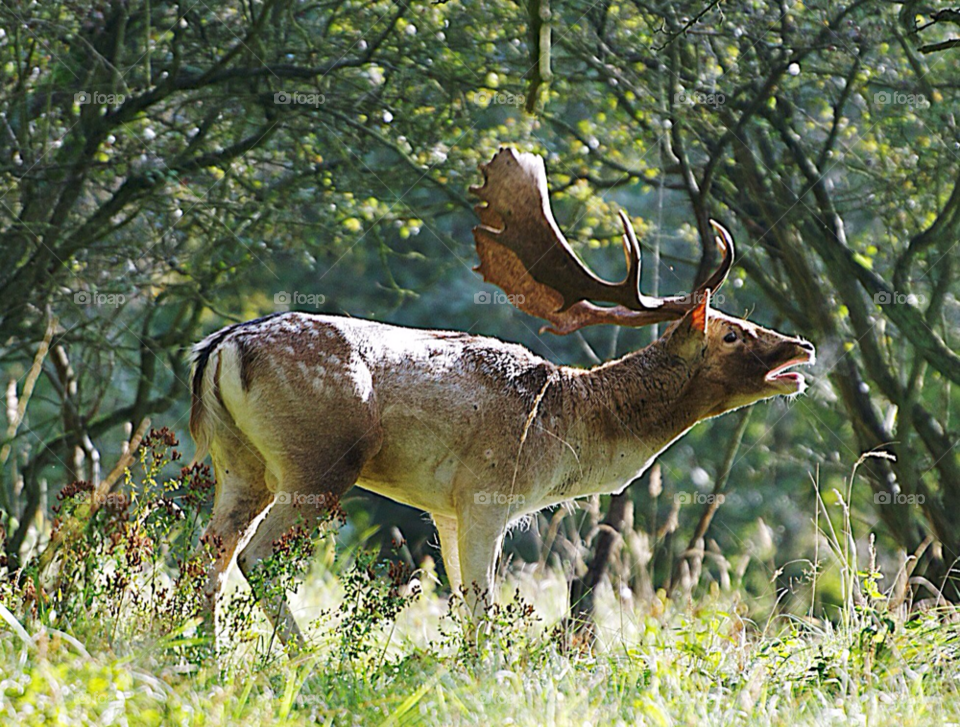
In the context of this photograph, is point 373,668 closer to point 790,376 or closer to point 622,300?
point 622,300

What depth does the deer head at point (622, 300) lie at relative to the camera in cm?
625

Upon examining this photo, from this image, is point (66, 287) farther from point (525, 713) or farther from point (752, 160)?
point (525, 713)

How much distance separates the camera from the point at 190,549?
16.5ft

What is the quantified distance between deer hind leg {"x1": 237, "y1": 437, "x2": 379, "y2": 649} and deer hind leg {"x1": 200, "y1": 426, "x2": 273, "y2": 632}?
28 cm

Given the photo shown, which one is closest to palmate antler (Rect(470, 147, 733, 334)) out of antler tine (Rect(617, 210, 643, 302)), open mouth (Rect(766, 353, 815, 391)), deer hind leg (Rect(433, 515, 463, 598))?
antler tine (Rect(617, 210, 643, 302))

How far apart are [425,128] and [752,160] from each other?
7.68 feet

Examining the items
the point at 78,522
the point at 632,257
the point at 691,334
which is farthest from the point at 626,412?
the point at 78,522

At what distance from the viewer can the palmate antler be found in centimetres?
660

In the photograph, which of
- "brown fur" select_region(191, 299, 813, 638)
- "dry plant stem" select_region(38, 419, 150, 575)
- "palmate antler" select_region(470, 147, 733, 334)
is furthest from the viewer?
"palmate antler" select_region(470, 147, 733, 334)

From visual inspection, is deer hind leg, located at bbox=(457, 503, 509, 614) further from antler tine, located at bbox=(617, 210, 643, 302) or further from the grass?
antler tine, located at bbox=(617, 210, 643, 302)

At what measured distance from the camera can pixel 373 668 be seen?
5074mm

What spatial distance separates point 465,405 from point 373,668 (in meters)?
1.45

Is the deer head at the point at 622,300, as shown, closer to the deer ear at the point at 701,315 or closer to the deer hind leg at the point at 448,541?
the deer ear at the point at 701,315

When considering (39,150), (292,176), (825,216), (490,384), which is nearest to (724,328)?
(490,384)
